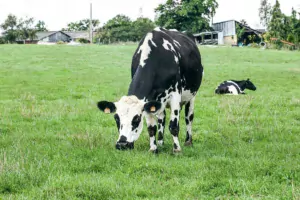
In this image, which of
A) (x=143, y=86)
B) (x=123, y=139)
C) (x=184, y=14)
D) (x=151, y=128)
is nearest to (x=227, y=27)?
(x=184, y=14)

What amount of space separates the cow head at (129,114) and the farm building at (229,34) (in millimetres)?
81324

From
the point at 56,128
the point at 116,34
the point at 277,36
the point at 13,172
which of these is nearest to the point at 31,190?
the point at 13,172

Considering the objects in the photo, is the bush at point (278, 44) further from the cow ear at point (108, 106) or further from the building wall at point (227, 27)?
the cow ear at point (108, 106)

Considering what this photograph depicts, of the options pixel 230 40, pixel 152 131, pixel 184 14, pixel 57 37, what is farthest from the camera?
pixel 57 37

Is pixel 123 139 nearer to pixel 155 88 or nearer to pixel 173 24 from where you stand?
pixel 155 88

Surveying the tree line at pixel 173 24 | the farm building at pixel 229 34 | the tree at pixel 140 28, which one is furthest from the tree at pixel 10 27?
the farm building at pixel 229 34

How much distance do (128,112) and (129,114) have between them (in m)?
0.04

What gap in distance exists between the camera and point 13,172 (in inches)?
256

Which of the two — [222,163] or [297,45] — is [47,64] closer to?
[222,163]

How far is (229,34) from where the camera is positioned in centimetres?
9362

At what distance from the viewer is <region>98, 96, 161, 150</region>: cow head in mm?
7633

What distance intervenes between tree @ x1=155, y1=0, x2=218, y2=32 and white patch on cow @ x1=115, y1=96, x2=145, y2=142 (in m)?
76.1

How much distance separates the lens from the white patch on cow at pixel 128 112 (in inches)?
301

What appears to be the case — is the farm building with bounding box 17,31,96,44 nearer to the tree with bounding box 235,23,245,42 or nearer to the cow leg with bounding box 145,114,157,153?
the tree with bounding box 235,23,245,42
